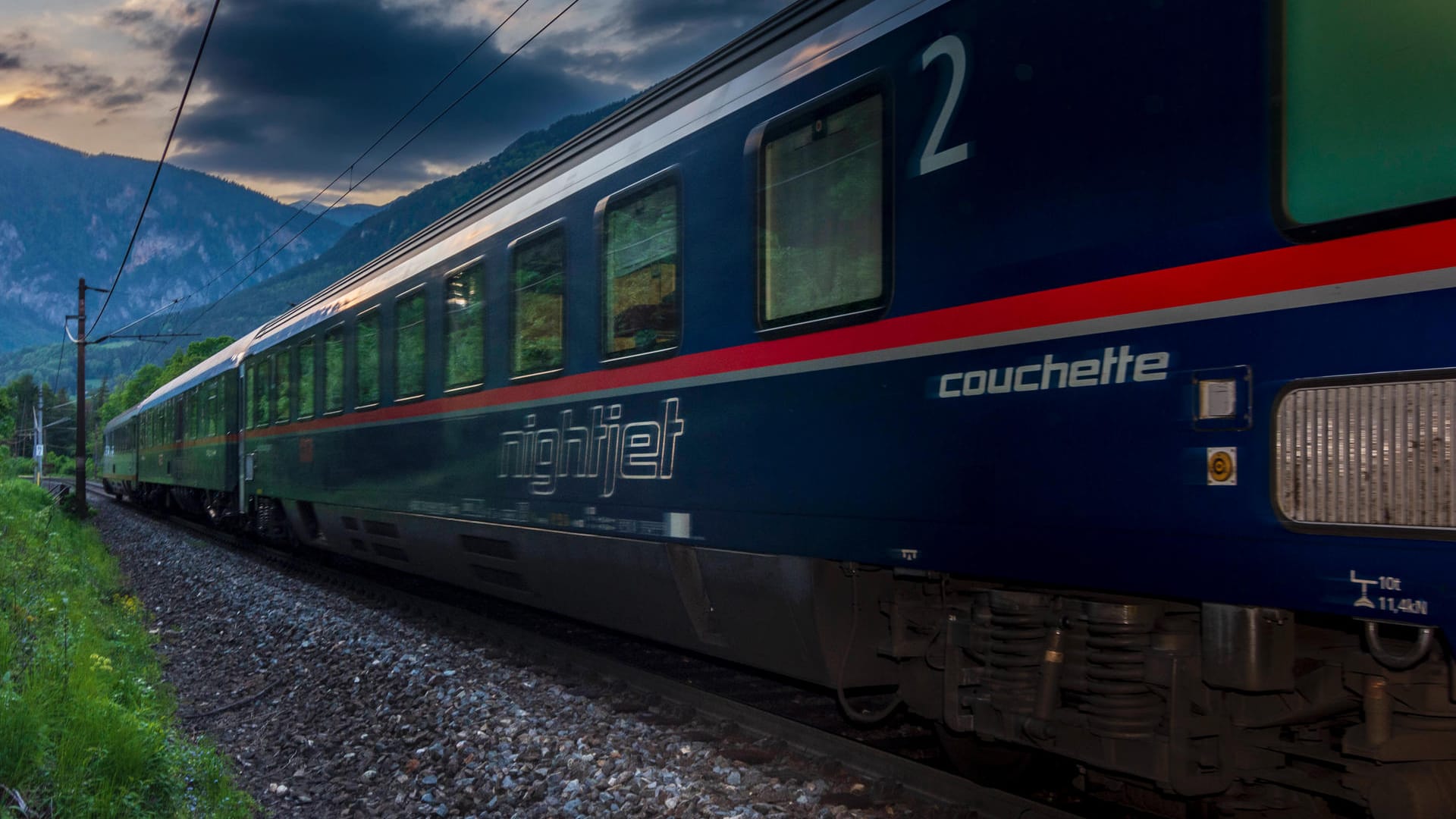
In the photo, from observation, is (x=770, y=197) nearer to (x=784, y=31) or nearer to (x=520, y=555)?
(x=784, y=31)

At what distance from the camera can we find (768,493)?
15.5 feet

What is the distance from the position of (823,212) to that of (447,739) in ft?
11.0

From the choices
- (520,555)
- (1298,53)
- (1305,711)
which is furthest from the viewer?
(520,555)

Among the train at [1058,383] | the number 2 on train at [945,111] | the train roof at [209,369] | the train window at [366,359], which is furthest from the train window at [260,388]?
the number 2 on train at [945,111]

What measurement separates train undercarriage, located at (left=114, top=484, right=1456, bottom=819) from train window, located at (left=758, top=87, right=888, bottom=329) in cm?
116

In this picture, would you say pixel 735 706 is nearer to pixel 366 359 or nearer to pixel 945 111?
pixel 945 111

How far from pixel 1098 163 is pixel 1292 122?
0.59 meters

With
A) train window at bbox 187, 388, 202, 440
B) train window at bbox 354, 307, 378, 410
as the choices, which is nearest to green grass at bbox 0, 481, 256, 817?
train window at bbox 354, 307, 378, 410

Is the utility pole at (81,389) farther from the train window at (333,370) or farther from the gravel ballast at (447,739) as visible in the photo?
the gravel ballast at (447,739)

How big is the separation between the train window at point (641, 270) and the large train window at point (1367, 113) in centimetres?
317

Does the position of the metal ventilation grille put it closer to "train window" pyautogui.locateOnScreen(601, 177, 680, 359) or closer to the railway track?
the railway track

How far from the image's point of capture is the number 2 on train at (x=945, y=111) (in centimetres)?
388

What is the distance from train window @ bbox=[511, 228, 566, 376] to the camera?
6.68m

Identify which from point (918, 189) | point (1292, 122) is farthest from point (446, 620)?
point (1292, 122)
